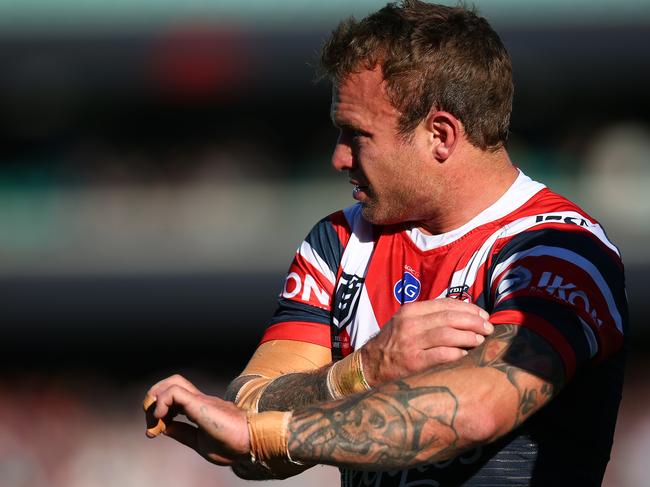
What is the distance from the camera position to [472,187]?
3309 mm

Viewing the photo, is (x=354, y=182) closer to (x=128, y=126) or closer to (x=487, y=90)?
(x=487, y=90)

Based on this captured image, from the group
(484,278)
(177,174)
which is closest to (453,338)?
(484,278)

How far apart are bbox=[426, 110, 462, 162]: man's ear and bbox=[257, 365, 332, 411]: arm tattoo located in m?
0.72

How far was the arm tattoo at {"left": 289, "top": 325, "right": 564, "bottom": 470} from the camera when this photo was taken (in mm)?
2672

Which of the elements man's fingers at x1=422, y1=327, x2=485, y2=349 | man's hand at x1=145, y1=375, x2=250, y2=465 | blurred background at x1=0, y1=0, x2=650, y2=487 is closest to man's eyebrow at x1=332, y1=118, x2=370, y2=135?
man's fingers at x1=422, y1=327, x2=485, y2=349

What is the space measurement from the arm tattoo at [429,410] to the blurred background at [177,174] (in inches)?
277

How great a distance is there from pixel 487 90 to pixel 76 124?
10.2 meters

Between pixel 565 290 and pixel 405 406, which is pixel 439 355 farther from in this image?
pixel 565 290

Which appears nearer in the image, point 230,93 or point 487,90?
point 487,90

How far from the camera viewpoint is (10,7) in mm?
11898

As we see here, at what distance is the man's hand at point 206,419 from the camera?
9.09ft

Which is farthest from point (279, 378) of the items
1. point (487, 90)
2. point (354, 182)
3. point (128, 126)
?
point (128, 126)

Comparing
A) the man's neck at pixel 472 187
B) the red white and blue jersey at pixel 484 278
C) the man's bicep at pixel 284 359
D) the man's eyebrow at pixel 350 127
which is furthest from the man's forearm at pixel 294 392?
the man's eyebrow at pixel 350 127

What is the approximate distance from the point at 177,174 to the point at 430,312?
386 inches
